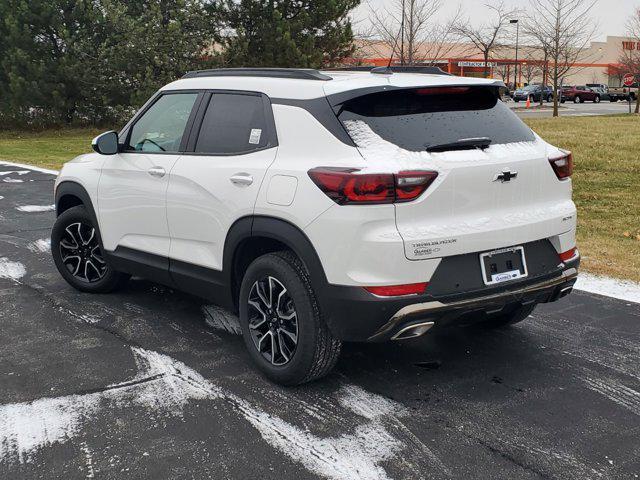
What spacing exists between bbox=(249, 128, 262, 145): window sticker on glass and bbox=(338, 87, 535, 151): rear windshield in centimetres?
59

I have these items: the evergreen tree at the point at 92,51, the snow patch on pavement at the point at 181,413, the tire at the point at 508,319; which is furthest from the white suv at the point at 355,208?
the evergreen tree at the point at 92,51

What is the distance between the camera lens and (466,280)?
3588mm

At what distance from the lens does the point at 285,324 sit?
3920 mm

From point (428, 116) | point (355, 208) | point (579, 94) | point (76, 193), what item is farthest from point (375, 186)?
point (579, 94)

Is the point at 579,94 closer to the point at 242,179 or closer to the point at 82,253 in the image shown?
the point at 82,253

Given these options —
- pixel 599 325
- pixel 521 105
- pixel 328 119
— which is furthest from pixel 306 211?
pixel 521 105

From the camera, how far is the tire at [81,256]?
5.66 m

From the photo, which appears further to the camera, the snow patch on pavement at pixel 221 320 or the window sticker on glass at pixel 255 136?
the snow patch on pavement at pixel 221 320

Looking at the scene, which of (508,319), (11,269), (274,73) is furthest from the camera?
(11,269)

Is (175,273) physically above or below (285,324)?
above

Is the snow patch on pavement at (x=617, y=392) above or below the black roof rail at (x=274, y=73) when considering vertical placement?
below

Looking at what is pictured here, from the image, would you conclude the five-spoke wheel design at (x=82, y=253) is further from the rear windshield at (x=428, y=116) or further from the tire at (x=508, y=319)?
the tire at (x=508, y=319)

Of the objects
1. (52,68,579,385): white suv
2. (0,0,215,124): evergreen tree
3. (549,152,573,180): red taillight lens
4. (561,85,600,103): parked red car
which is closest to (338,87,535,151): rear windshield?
(52,68,579,385): white suv

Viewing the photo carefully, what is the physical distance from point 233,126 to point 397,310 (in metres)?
1.58
